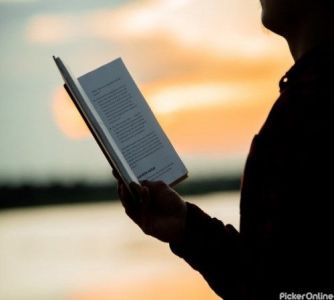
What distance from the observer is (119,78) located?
3.60ft

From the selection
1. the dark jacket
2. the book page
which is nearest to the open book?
the book page

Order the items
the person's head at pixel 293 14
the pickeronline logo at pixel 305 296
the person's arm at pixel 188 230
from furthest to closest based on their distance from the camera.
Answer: the person's arm at pixel 188 230, the person's head at pixel 293 14, the pickeronline logo at pixel 305 296

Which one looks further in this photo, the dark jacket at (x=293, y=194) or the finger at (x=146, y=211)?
the finger at (x=146, y=211)

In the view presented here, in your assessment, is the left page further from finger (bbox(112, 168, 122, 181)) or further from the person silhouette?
the person silhouette

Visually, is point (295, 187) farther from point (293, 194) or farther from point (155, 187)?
point (155, 187)

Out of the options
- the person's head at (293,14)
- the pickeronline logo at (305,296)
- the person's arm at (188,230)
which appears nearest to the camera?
the pickeronline logo at (305,296)

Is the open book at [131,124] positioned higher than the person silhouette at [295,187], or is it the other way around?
the open book at [131,124]

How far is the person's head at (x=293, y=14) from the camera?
939mm

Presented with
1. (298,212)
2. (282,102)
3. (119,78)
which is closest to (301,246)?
(298,212)

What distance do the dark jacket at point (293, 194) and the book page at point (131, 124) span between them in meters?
0.23

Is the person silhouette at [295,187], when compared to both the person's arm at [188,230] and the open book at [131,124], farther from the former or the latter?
the open book at [131,124]

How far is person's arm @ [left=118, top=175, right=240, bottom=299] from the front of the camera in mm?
1040

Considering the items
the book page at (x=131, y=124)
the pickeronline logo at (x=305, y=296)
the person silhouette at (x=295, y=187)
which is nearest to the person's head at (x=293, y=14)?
the person silhouette at (x=295, y=187)

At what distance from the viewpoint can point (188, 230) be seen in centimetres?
107
